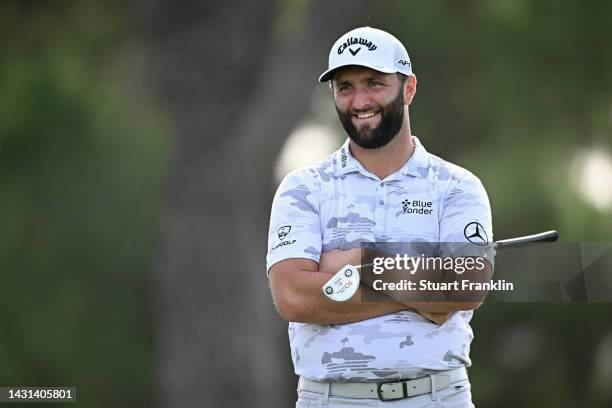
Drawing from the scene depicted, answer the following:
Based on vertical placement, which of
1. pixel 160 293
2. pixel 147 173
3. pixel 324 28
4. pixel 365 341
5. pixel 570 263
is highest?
pixel 324 28

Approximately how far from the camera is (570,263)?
6.36 m

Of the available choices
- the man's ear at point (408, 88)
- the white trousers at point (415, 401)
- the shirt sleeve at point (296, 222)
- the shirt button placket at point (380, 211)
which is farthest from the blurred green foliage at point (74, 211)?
the white trousers at point (415, 401)

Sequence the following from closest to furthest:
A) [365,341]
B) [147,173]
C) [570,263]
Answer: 1. [365,341]
2. [570,263]
3. [147,173]

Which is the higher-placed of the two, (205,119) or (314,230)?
(205,119)

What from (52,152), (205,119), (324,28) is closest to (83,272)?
(52,152)

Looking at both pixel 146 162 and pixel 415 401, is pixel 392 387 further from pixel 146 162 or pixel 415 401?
pixel 146 162

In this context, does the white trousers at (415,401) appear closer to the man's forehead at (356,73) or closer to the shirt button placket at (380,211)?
the shirt button placket at (380,211)

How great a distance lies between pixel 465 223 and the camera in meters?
5.56

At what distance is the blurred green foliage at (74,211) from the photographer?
49.0 feet

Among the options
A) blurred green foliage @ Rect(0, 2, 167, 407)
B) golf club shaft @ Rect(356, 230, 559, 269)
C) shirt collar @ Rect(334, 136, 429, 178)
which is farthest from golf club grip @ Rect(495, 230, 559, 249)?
blurred green foliage @ Rect(0, 2, 167, 407)

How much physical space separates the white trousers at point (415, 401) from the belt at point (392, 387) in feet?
0.05

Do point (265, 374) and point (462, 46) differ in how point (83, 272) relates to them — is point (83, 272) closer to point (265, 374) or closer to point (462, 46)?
point (265, 374)

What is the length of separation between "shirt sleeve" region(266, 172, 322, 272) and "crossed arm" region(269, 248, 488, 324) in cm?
5

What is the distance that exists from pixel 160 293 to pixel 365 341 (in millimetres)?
8845
